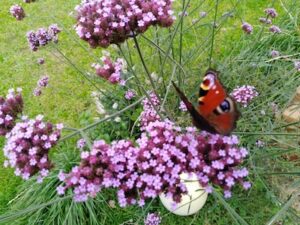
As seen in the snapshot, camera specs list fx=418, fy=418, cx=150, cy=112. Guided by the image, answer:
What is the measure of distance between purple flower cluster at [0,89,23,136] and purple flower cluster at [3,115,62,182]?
0.22 metres

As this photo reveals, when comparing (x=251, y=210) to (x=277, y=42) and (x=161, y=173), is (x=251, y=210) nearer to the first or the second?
(x=161, y=173)

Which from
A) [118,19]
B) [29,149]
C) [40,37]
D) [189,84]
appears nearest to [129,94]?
[189,84]

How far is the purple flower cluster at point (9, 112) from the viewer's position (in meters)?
2.04

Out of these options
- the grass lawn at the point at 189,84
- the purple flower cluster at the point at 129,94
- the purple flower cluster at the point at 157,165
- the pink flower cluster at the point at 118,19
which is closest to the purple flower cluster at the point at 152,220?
the grass lawn at the point at 189,84

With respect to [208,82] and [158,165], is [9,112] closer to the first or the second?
[158,165]

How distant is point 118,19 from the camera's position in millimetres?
2084

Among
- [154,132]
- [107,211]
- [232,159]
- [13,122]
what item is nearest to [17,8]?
[13,122]

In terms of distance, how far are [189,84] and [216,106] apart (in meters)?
1.74

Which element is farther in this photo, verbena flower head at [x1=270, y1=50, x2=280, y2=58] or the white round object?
verbena flower head at [x1=270, y1=50, x2=280, y2=58]

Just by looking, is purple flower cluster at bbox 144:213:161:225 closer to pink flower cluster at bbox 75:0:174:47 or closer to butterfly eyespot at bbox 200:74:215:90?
pink flower cluster at bbox 75:0:174:47

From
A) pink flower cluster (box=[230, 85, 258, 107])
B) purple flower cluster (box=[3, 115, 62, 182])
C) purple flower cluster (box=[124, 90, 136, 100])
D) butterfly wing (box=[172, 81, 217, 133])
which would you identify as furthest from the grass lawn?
purple flower cluster (box=[3, 115, 62, 182])

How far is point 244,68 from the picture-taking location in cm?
320

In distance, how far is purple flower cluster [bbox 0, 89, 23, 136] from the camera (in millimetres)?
2043

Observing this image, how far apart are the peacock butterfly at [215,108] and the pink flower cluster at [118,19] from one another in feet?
2.14
